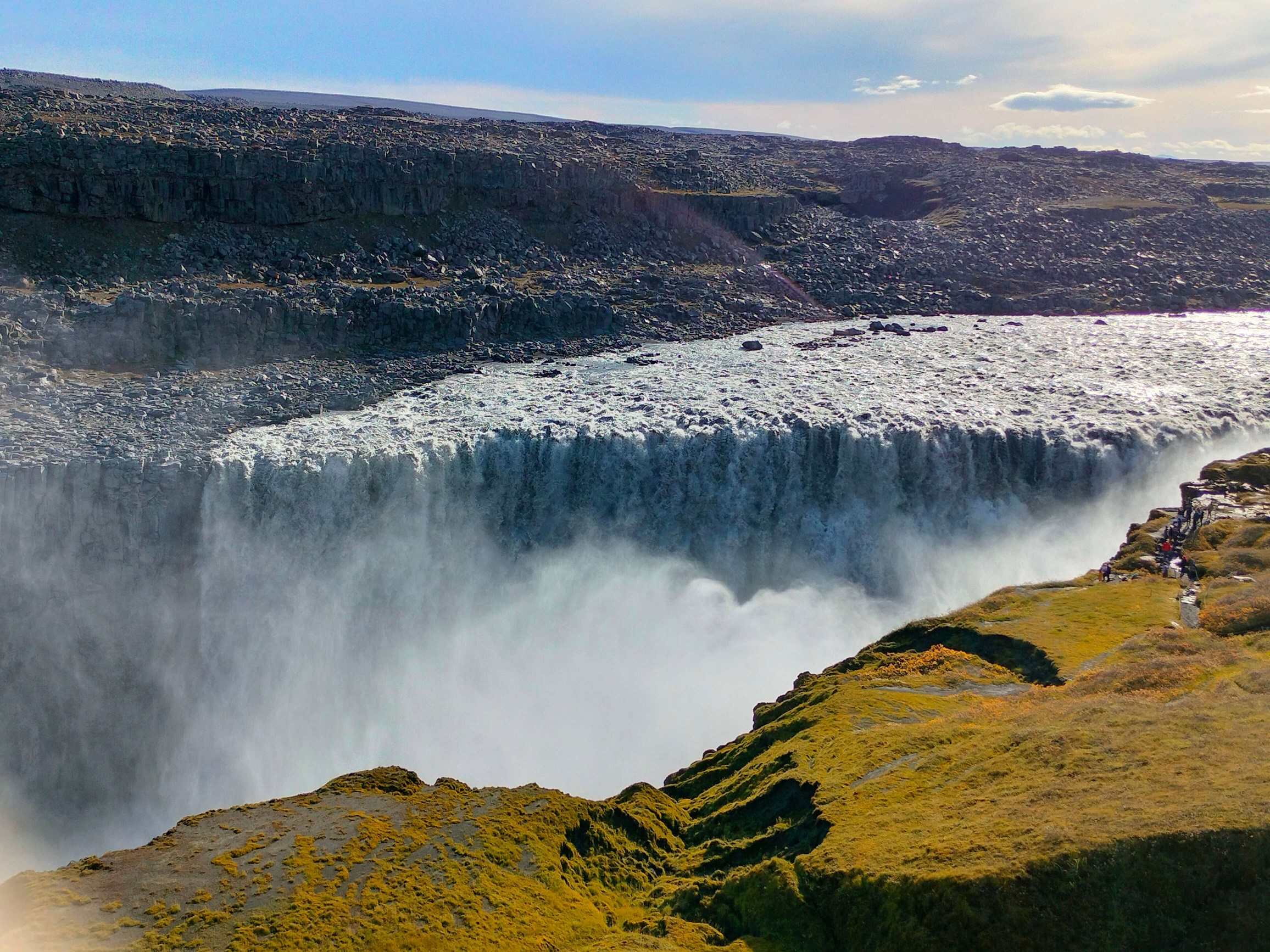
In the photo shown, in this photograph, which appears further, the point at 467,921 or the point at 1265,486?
the point at 1265,486

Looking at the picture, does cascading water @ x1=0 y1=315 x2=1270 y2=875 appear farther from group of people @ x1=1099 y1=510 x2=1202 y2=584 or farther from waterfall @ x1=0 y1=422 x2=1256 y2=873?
group of people @ x1=1099 y1=510 x2=1202 y2=584

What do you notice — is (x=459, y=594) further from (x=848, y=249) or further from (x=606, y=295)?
(x=848, y=249)

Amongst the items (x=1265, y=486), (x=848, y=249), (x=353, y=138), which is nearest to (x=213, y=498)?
(x=1265, y=486)

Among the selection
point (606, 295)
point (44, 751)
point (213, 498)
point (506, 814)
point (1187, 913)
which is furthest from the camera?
point (606, 295)

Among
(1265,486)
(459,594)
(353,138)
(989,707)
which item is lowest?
(459,594)

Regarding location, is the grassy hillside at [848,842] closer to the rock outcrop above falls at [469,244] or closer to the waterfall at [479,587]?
the waterfall at [479,587]

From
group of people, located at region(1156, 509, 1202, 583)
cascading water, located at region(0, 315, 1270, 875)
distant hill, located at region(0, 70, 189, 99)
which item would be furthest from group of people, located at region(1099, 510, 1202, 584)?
distant hill, located at region(0, 70, 189, 99)
